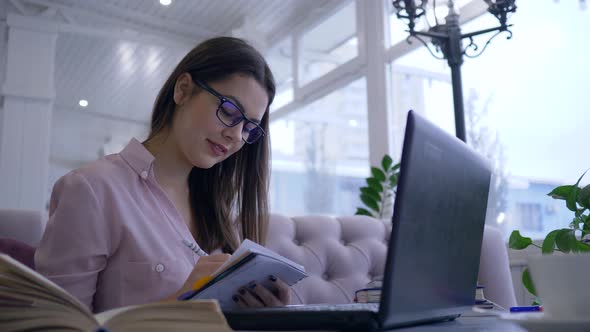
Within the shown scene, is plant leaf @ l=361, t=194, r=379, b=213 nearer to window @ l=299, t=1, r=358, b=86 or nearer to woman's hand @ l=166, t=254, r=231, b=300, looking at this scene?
window @ l=299, t=1, r=358, b=86

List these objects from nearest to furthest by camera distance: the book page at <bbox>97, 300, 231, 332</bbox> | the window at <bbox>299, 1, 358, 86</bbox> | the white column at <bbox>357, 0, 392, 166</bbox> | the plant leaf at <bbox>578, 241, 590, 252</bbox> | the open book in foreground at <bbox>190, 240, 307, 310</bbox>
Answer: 1. the book page at <bbox>97, 300, 231, 332</bbox>
2. the open book in foreground at <bbox>190, 240, 307, 310</bbox>
3. the plant leaf at <bbox>578, 241, 590, 252</bbox>
4. the white column at <bbox>357, 0, 392, 166</bbox>
5. the window at <bbox>299, 1, 358, 86</bbox>

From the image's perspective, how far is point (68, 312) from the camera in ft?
1.85

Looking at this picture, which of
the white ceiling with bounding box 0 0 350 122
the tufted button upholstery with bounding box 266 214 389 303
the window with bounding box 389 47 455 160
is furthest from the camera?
the white ceiling with bounding box 0 0 350 122

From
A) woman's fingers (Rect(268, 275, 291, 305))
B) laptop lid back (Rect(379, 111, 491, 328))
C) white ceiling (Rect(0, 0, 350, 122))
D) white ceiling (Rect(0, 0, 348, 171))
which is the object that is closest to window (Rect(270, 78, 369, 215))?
white ceiling (Rect(0, 0, 348, 171))

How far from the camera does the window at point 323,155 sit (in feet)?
17.5

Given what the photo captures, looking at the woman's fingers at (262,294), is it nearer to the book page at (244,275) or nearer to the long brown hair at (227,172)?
the book page at (244,275)

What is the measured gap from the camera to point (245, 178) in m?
1.70

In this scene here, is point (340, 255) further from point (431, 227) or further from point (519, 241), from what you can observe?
point (431, 227)

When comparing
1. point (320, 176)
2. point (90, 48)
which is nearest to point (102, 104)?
point (90, 48)

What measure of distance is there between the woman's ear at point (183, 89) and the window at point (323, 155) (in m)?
3.81

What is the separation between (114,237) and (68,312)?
650 millimetres

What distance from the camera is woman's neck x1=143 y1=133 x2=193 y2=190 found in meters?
1.47

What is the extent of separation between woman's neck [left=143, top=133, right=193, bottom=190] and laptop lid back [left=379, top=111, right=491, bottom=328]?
2.79 feet

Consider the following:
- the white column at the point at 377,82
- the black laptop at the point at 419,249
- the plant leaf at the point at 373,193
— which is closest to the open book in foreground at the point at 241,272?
the black laptop at the point at 419,249
